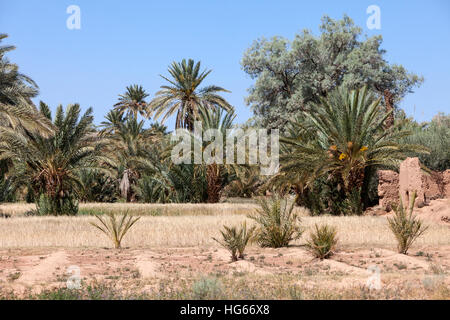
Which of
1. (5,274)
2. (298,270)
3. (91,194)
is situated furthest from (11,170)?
(298,270)

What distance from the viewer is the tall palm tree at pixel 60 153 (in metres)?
19.6

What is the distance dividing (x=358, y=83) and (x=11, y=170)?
66.2 ft

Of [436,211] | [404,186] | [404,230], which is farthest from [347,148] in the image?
[404,230]

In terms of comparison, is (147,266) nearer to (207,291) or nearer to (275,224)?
(207,291)

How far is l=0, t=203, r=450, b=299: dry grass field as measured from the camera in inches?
253

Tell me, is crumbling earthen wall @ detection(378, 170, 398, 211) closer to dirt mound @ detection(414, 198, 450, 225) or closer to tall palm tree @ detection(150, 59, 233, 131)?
dirt mound @ detection(414, 198, 450, 225)

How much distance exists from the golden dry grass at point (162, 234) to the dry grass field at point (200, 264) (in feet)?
0.08

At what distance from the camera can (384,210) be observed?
1862 cm

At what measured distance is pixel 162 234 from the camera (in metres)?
13.0

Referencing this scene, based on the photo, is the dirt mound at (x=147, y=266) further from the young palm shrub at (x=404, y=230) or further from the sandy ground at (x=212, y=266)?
the young palm shrub at (x=404, y=230)

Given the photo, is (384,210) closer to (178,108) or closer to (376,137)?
(376,137)

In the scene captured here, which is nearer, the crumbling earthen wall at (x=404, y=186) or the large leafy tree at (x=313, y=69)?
the crumbling earthen wall at (x=404, y=186)

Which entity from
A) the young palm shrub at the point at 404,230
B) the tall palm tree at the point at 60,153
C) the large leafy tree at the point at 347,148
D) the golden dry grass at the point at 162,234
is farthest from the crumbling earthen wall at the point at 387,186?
the tall palm tree at the point at 60,153

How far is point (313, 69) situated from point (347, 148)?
16.9 metres
